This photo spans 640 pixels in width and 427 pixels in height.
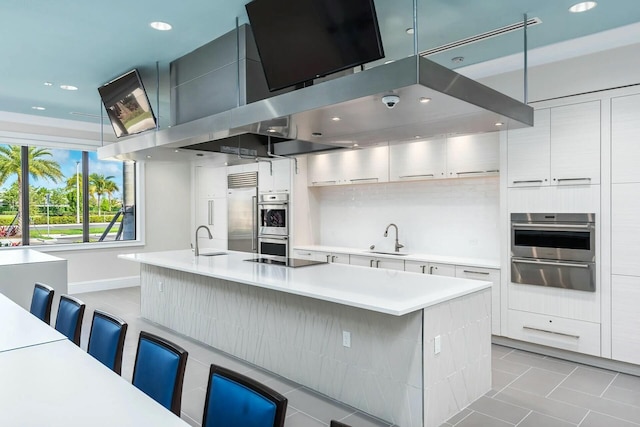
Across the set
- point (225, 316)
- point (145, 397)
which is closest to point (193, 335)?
point (225, 316)

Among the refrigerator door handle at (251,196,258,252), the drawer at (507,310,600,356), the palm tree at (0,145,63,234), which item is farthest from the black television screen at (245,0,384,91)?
the palm tree at (0,145,63,234)

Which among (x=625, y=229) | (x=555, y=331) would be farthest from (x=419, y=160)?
(x=555, y=331)

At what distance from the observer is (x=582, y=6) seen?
2861 mm

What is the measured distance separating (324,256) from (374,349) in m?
2.94

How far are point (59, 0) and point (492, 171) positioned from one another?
4.05m

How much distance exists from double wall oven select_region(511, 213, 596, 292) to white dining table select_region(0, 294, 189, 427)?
144 inches

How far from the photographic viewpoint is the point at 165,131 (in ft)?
12.1

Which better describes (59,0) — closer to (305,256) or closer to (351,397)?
(351,397)

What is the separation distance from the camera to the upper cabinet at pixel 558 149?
12.2 feet

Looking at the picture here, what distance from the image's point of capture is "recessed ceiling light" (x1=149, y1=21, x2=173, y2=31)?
127 inches

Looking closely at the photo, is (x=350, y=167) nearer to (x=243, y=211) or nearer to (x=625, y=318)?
(x=243, y=211)

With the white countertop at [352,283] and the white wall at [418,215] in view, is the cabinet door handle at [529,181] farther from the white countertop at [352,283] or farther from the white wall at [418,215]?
the white countertop at [352,283]

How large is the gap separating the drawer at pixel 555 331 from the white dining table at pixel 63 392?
368cm

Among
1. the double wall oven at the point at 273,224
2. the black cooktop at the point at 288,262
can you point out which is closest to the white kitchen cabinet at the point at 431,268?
the black cooktop at the point at 288,262
